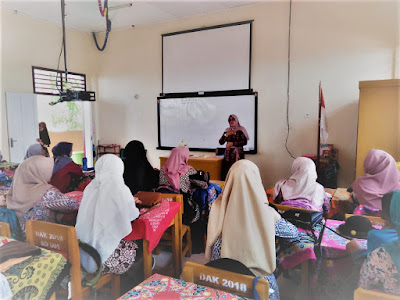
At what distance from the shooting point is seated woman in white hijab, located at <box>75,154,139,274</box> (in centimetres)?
162

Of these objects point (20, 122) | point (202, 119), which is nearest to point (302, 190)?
point (202, 119)

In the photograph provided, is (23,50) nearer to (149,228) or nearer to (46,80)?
(46,80)

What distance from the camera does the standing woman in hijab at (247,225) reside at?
1283 millimetres

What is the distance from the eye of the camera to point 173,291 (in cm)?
96

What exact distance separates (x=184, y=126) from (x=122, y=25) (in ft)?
7.77

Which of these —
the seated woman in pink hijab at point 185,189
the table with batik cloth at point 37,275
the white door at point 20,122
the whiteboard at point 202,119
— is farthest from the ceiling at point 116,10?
the table with batik cloth at point 37,275

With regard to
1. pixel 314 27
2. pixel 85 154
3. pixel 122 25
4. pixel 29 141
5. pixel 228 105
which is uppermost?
pixel 122 25

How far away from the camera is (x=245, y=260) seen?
1279 millimetres

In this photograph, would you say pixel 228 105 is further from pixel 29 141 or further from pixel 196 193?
pixel 29 141

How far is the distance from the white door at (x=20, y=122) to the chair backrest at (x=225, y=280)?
434 centimetres

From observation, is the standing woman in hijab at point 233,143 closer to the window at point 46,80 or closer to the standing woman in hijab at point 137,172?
the standing woman in hijab at point 137,172

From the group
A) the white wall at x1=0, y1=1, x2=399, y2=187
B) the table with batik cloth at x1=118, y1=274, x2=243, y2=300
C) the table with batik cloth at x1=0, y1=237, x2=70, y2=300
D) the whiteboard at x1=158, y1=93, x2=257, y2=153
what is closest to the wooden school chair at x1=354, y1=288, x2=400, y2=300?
the table with batik cloth at x1=118, y1=274, x2=243, y2=300

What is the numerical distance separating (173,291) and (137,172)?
5.72 feet

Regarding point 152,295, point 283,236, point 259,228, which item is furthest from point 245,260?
point 152,295
